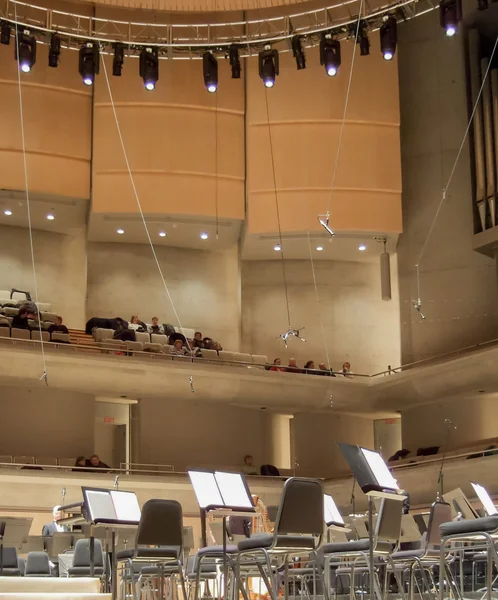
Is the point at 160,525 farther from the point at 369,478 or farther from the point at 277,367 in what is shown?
the point at 277,367

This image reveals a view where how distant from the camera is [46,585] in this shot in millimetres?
6504

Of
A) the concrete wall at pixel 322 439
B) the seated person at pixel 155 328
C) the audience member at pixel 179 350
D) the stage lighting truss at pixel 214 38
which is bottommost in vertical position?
the concrete wall at pixel 322 439

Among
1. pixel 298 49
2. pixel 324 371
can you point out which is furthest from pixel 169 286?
pixel 298 49

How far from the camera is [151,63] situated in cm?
1527

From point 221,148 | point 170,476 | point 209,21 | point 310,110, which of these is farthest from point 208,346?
point 209,21

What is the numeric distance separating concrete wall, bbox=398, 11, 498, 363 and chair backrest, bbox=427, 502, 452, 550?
12.7 meters

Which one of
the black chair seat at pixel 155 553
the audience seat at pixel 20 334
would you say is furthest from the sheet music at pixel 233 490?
the audience seat at pixel 20 334

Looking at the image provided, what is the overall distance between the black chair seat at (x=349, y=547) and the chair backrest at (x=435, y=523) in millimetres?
657

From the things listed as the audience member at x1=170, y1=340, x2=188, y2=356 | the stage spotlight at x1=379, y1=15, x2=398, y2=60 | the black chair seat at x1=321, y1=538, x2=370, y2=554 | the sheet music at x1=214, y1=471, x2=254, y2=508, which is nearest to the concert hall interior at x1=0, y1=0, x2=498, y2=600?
the audience member at x1=170, y1=340, x2=188, y2=356

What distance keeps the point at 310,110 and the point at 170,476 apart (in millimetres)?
8141

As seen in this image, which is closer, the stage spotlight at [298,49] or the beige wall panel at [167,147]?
the stage spotlight at [298,49]

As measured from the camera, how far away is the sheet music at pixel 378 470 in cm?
550

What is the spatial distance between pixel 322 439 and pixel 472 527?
52.5 feet

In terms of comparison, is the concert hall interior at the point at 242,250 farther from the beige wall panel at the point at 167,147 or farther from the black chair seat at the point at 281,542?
the black chair seat at the point at 281,542
